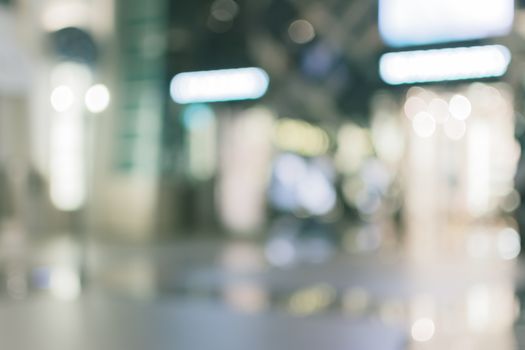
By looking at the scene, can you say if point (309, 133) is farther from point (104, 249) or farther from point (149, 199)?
point (104, 249)

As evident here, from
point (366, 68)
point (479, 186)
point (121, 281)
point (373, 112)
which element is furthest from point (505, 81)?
point (121, 281)

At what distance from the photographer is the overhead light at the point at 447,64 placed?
6281mm

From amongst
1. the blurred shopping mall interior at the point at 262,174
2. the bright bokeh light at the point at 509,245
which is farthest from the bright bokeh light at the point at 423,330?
the bright bokeh light at the point at 509,245

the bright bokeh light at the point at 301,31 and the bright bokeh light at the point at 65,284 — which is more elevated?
the bright bokeh light at the point at 301,31

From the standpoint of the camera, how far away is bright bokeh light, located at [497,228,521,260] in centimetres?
626

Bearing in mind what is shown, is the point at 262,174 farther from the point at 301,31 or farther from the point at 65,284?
→ the point at 65,284

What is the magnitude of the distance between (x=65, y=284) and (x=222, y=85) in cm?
443

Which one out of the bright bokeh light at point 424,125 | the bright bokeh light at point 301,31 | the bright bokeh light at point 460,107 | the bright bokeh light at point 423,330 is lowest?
the bright bokeh light at point 423,330

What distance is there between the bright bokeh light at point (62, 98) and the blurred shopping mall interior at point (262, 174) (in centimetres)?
2

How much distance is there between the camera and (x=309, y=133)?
9789mm

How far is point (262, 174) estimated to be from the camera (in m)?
10.4

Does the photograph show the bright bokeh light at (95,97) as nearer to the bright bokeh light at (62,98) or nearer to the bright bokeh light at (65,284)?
the bright bokeh light at (62,98)

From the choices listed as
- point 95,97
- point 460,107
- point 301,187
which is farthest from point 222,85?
point 460,107

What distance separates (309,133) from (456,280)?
5.74 m
